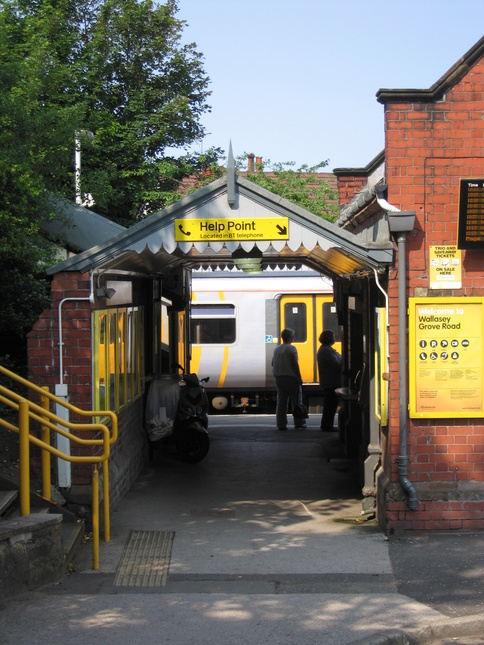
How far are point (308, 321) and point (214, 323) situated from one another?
2.09m

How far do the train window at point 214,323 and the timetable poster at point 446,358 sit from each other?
35.8 feet

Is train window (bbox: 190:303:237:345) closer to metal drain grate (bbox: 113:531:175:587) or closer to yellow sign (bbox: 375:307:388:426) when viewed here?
yellow sign (bbox: 375:307:388:426)

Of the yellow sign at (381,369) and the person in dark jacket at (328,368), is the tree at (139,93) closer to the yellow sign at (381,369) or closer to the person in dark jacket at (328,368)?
the person in dark jacket at (328,368)

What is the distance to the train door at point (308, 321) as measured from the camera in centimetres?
1902

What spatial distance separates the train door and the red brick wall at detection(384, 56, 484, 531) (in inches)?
425

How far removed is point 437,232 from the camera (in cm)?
819

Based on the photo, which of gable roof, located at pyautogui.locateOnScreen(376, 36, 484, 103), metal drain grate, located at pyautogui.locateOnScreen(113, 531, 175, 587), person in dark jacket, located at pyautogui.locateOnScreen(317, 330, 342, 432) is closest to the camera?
metal drain grate, located at pyautogui.locateOnScreen(113, 531, 175, 587)

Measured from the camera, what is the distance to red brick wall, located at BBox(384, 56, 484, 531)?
818 centimetres

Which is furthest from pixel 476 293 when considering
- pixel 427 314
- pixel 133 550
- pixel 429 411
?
pixel 133 550

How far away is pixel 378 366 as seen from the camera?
352 inches

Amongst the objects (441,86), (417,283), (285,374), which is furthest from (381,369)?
(285,374)

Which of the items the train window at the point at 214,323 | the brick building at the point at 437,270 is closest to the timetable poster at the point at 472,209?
the brick building at the point at 437,270

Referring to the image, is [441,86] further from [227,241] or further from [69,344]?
[69,344]

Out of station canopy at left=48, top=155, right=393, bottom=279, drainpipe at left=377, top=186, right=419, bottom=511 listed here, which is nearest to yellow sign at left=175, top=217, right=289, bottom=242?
station canopy at left=48, top=155, right=393, bottom=279
